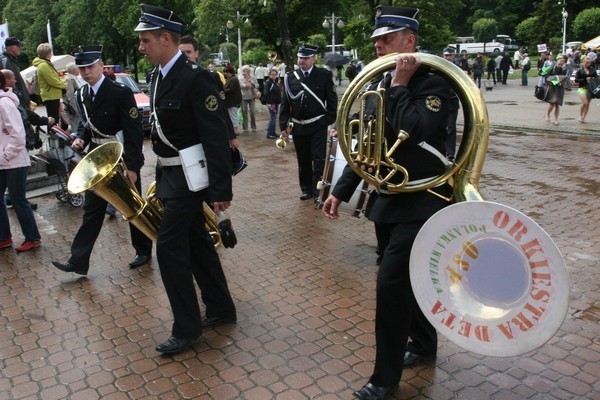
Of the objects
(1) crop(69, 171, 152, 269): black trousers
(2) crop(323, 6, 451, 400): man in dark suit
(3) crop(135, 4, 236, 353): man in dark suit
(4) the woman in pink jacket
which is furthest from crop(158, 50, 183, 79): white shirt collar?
(4) the woman in pink jacket

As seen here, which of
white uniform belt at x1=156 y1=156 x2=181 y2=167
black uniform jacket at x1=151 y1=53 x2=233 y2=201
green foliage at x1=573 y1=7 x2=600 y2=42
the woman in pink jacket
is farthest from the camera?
green foliage at x1=573 y1=7 x2=600 y2=42

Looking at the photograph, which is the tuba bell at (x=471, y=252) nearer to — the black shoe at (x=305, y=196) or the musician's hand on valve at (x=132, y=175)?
the musician's hand on valve at (x=132, y=175)

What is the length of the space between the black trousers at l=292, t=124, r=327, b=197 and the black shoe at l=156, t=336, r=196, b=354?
4.34m

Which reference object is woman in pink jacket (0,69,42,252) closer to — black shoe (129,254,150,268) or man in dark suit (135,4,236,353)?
black shoe (129,254,150,268)

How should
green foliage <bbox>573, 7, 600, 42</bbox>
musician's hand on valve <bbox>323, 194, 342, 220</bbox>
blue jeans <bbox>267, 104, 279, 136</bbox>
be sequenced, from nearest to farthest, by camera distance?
musician's hand on valve <bbox>323, 194, 342, 220</bbox> < blue jeans <bbox>267, 104, 279, 136</bbox> < green foliage <bbox>573, 7, 600, 42</bbox>

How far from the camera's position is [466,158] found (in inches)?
125

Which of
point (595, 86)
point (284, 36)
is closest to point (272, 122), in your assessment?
point (284, 36)

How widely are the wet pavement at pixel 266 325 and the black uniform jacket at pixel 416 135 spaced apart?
39.5 inches

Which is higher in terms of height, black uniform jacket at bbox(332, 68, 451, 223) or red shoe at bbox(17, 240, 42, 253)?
black uniform jacket at bbox(332, 68, 451, 223)

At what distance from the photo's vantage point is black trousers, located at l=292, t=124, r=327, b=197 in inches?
318

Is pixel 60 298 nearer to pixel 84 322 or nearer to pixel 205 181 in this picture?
pixel 84 322

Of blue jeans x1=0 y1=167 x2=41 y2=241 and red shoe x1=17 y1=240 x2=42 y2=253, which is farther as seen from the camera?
red shoe x1=17 y1=240 x2=42 y2=253

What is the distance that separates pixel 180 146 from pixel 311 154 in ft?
14.2

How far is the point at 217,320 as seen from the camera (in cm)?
453
